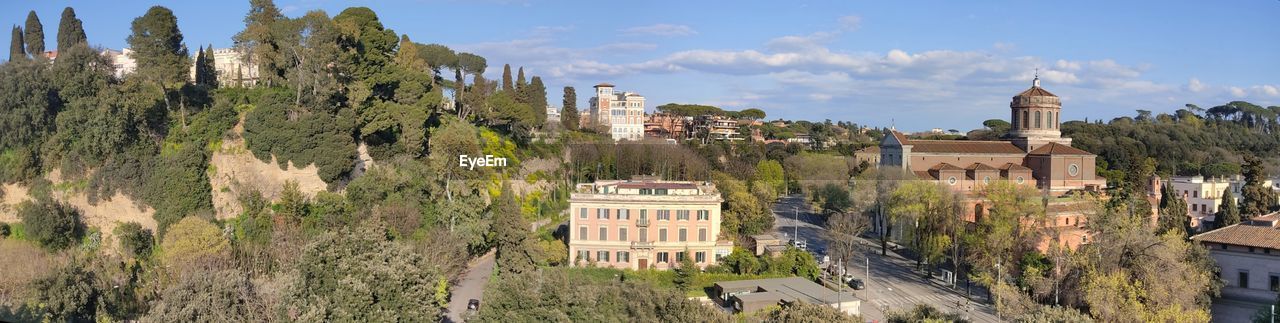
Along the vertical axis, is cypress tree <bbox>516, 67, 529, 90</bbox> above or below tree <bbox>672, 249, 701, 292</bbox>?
above

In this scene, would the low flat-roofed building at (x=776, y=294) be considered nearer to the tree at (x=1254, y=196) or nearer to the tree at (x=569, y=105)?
the tree at (x=1254, y=196)

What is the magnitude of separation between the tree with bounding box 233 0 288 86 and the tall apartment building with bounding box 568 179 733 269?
1198 centimetres

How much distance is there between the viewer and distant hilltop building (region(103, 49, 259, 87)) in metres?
39.8

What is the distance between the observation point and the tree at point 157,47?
29.1m

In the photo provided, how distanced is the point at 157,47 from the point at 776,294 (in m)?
21.2

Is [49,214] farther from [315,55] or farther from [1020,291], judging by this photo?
[1020,291]

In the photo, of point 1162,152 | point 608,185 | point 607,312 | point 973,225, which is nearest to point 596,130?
point 608,185

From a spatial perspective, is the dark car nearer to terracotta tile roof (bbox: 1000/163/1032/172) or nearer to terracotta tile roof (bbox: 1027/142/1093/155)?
terracotta tile roof (bbox: 1000/163/1032/172)

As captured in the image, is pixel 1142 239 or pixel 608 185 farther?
pixel 608 185

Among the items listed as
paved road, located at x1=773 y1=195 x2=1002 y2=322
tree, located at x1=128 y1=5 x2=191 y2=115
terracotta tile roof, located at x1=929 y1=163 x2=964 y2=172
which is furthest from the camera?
terracotta tile roof, located at x1=929 y1=163 x2=964 y2=172

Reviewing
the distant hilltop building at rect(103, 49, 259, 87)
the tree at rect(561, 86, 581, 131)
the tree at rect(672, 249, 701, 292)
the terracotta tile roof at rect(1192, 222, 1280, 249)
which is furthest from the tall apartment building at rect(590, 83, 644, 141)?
the terracotta tile roof at rect(1192, 222, 1280, 249)

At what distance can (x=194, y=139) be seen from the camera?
94.4ft

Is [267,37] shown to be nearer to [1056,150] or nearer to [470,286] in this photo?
[470,286]

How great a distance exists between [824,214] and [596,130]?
66.7ft
